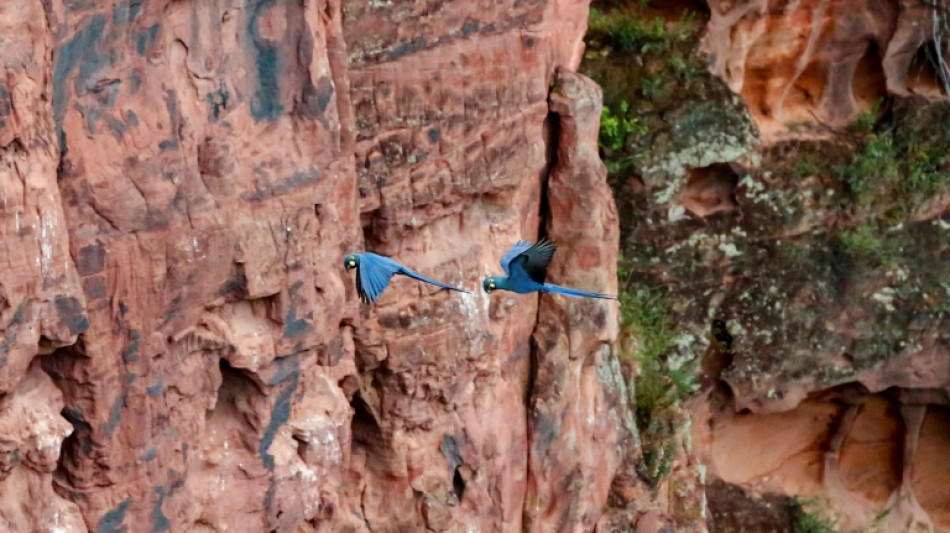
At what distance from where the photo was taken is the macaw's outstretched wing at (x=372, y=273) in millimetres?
7953

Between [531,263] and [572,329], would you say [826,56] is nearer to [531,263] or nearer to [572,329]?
[572,329]

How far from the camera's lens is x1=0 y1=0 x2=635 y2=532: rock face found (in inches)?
295

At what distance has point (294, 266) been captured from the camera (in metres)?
8.67

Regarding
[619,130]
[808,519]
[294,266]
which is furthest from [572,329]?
[808,519]

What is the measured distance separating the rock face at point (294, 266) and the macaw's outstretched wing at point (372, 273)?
2.27 ft

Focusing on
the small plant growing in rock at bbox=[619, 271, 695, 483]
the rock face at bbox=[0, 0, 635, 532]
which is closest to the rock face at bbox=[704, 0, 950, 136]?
the small plant growing in rock at bbox=[619, 271, 695, 483]

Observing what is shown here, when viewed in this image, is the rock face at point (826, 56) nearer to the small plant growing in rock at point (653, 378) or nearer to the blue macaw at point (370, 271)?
the small plant growing in rock at point (653, 378)

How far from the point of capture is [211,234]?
8.15 m

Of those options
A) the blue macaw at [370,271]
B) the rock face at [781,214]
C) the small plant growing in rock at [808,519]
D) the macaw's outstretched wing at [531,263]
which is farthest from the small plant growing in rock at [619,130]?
the blue macaw at [370,271]

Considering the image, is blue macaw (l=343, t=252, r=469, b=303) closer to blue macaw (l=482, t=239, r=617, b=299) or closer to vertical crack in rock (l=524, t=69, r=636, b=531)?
blue macaw (l=482, t=239, r=617, b=299)

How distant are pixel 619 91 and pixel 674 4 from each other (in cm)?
82

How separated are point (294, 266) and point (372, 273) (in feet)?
2.53

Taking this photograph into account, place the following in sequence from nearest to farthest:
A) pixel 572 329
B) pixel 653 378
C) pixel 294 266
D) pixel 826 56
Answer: pixel 294 266 < pixel 572 329 < pixel 653 378 < pixel 826 56

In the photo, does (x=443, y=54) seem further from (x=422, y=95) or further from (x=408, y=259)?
(x=408, y=259)
